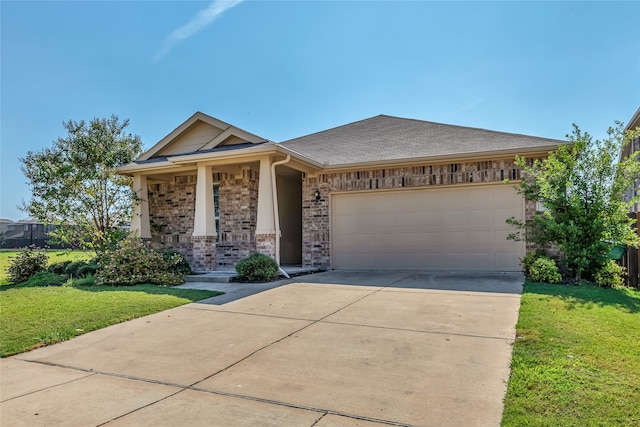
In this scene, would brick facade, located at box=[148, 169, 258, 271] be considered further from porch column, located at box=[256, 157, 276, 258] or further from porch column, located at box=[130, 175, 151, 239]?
porch column, located at box=[256, 157, 276, 258]

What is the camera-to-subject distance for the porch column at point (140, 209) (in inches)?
448

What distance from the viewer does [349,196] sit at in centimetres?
1134

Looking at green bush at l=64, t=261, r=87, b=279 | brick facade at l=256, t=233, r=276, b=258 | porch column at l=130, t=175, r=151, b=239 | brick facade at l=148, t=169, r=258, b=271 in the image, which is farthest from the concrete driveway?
porch column at l=130, t=175, r=151, b=239

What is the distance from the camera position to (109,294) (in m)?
7.09

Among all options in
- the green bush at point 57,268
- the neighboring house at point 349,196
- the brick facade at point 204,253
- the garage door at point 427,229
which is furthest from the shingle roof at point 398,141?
the green bush at point 57,268

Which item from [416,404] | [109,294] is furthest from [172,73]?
[416,404]

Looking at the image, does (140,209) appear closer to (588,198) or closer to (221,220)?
(221,220)

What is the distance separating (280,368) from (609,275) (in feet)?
23.0

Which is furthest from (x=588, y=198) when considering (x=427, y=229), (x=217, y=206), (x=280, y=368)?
(x=217, y=206)

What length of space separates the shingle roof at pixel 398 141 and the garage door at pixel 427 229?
3.32 feet

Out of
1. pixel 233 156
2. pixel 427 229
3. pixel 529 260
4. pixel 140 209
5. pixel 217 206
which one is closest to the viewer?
pixel 529 260

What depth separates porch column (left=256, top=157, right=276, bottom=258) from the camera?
31.1 ft

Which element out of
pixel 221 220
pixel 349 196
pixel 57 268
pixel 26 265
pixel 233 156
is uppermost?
pixel 233 156

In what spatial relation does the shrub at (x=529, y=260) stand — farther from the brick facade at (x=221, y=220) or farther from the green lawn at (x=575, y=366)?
the brick facade at (x=221, y=220)
